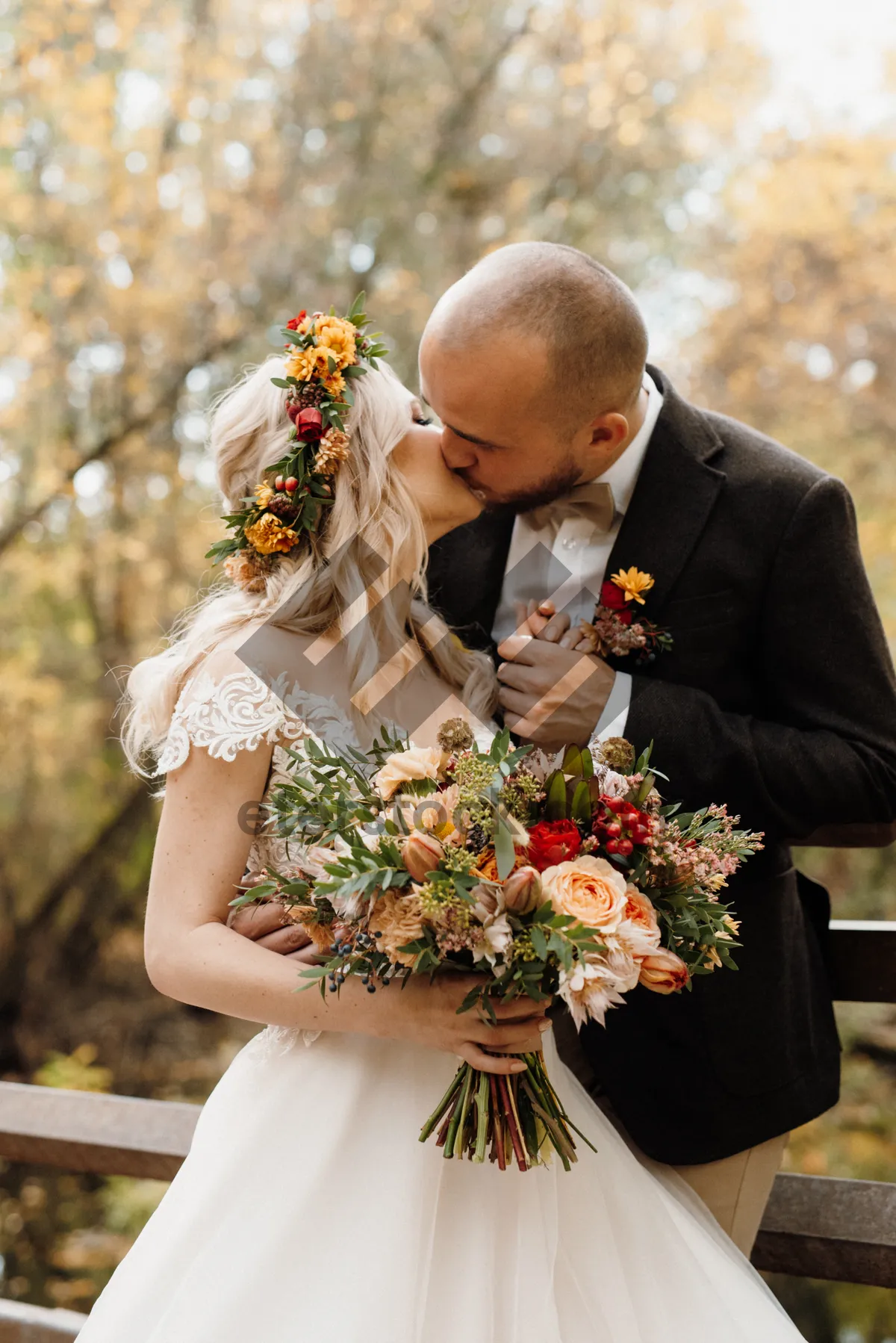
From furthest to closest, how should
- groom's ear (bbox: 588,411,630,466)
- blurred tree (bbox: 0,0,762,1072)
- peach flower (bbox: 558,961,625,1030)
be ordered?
1. blurred tree (bbox: 0,0,762,1072)
2. groom's ear (bbox: 588,411,630,466)
3. peach flower (bbox: 558,961,625,1030)

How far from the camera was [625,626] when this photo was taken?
2.05 m

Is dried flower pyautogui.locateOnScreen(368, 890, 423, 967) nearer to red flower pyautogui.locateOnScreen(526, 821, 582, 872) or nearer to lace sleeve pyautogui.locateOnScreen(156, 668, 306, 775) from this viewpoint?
red flower pyautogui.locateOnScreen(526, 821, 582, 872)

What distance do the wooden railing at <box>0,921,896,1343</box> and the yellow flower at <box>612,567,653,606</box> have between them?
790 mm

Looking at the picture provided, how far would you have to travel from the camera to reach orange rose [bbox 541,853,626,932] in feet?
4.45

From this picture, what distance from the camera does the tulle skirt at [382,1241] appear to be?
1.55m

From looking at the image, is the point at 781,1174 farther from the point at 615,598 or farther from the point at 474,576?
the point at 474,576

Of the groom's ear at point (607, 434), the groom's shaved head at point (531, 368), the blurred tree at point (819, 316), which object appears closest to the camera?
the groom's shaved head at point (531, 368)

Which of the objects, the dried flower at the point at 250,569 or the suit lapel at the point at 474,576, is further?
the suit lapel at the point at 474,576

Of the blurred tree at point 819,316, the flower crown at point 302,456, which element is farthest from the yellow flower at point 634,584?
the blurred tree at point 819,316

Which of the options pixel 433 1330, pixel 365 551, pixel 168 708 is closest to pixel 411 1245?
pixel 433 1330

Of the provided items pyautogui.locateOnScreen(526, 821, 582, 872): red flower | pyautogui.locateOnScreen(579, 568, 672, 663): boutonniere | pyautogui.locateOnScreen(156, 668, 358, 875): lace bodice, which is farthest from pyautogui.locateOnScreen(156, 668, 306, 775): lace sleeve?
pyautogui.locateOnScreen(579, 568, 672, 663): boutonniere

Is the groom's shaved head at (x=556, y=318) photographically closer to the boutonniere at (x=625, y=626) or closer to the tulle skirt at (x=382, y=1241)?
the boutonniere at (x=625, y=626)

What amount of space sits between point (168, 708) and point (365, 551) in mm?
436

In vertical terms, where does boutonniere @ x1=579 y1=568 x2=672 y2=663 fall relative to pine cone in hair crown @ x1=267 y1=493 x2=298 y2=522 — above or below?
below
